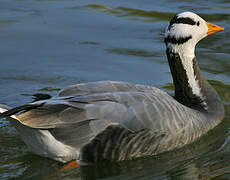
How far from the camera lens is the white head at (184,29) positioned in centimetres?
666

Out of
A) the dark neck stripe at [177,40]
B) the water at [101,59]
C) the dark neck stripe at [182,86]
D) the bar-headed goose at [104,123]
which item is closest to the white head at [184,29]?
the dark neck stripe at [177,40]

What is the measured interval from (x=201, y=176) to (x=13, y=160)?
209 cm

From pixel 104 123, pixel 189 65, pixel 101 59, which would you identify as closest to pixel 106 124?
pixel 104 123

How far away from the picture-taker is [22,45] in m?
9.59

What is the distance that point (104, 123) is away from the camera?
18.7 ft

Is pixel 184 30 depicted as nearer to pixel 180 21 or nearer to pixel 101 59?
pixel 180 21

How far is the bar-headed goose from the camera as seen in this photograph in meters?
5.70

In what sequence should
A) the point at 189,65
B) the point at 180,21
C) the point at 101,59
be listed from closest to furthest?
the point at 180,21 → the point at 189,65 → the point at 101,59

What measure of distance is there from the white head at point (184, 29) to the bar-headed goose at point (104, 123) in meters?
0.78

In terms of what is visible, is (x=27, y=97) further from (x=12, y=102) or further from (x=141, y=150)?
(x=141, y=150)

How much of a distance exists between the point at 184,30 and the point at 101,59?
2667 millimetres

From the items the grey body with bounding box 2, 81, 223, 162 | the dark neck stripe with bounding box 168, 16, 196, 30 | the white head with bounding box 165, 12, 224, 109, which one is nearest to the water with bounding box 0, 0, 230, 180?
the grey body with bounding box 2, 81, 223, 162

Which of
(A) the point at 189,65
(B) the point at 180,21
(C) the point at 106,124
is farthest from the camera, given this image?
(A) the point at 189,65

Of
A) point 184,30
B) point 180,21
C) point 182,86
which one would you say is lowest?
point 182,86
